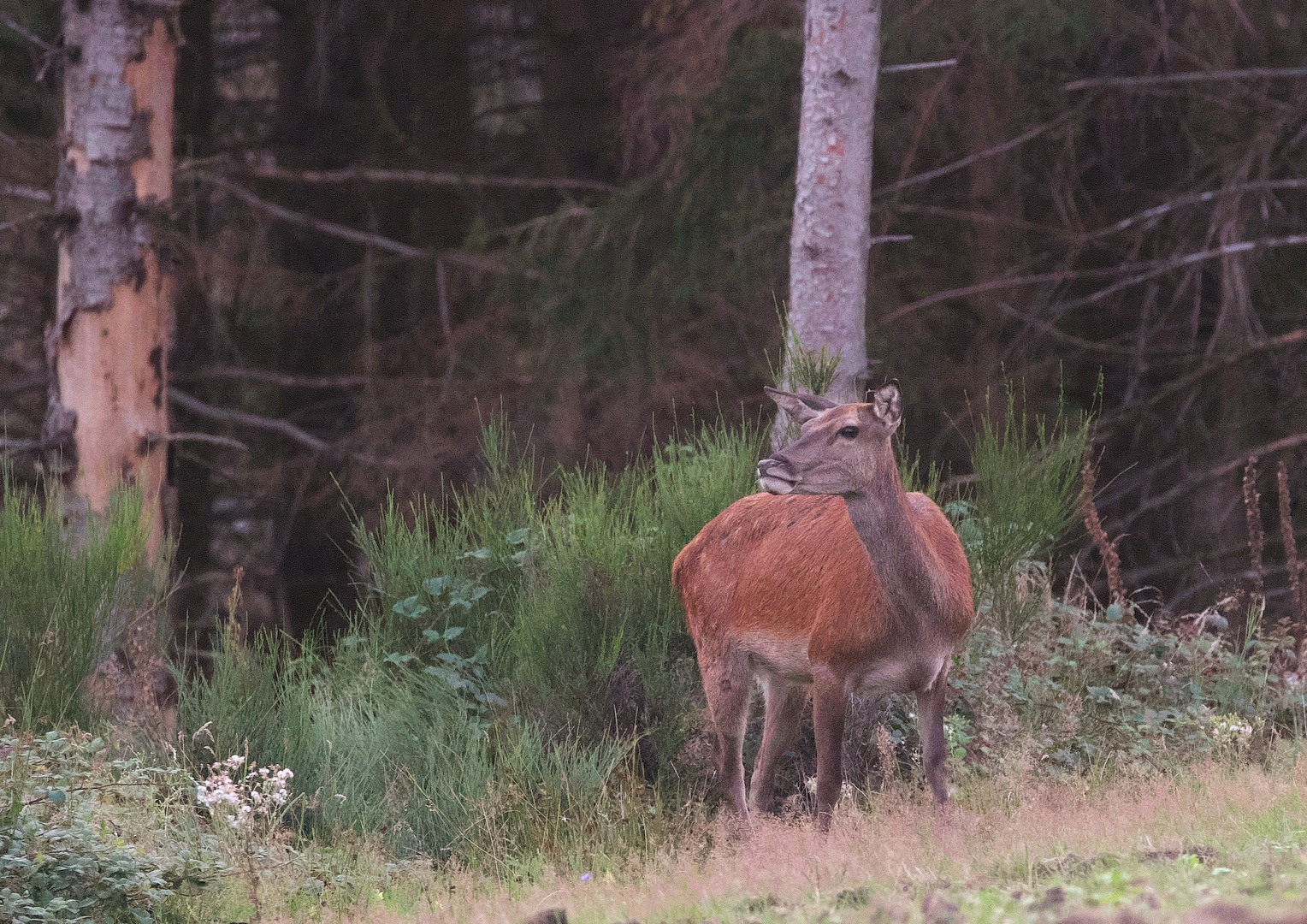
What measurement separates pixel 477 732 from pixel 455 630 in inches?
41.4

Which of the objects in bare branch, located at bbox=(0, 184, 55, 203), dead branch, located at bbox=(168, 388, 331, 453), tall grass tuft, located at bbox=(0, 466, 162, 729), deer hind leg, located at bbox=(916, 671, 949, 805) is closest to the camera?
deer hind leg, located at bbox=(916, 671, 949, 805)

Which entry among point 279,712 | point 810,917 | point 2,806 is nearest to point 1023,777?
point 810,917

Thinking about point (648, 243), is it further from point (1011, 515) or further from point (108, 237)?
point (1011, 515)

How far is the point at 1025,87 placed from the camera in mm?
12609

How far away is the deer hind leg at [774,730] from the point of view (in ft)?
19.2

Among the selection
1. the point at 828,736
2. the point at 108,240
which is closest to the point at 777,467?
the point at 828,736

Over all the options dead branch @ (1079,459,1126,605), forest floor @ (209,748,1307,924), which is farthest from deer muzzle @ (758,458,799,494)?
dead branch @ (1079,459,1126,605)

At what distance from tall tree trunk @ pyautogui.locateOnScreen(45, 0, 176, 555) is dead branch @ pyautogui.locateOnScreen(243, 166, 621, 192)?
3924 mm

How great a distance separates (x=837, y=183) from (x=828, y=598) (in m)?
3.85

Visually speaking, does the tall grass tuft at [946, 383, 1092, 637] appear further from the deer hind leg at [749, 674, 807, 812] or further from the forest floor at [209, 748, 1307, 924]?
the deer hind leg at [749, 674, 807, 812]

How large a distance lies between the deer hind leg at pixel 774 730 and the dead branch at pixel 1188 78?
739cm

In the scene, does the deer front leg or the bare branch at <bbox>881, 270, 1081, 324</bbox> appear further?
the bare branch at <bbox>881, 270, 1081, 324</bbox>

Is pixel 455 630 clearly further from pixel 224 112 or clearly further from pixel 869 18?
pixel 224 112

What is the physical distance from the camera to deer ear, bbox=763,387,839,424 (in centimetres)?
514
